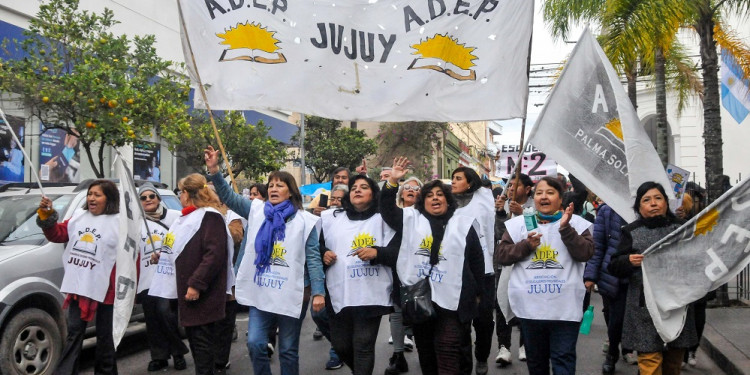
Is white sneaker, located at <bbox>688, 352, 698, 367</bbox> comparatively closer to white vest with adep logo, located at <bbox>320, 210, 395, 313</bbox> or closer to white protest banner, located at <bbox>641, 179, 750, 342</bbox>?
white protest banner, located at <bbox>641, 179, 750, 342</bbox>

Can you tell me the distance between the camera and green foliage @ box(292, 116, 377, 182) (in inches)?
1299

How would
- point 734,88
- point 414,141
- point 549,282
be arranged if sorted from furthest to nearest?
1. point 414,141
2. point 734,88
3. point 549,282

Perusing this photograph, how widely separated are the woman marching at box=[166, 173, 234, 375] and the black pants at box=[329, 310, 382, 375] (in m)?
0.92

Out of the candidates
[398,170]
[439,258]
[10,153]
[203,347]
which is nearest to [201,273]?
[203,347]

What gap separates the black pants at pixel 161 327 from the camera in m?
7.30

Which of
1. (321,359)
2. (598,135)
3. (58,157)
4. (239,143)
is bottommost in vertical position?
(321,359)

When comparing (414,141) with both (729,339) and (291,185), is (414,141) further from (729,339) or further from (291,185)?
(291,185)

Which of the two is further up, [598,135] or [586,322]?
[598,135]

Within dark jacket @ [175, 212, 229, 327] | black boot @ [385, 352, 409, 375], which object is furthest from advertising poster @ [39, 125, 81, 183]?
dark jacket @ [175, 212, 229, 327]

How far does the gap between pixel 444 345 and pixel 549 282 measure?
0.86 meters

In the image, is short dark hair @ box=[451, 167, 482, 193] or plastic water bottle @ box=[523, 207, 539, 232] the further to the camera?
short dark hair @ box=[451, 167, 482, 193]

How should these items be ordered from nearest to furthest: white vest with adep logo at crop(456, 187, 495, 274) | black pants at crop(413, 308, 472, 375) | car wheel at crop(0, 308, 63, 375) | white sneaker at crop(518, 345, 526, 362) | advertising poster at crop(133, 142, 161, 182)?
1. black pants at crop(413, 308, 472, 375)
2. car wheel at crop(0, 308, 63, 375)
3. white vest with adep logo at crop(456, 187, 495, 274)
4. white sneaker at crop(518, 345, 526, 362)
5. advertising poster at crop(133, 142, 161, 182)

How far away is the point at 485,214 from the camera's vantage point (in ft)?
22.0

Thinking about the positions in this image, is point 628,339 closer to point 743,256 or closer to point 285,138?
point 743,256
